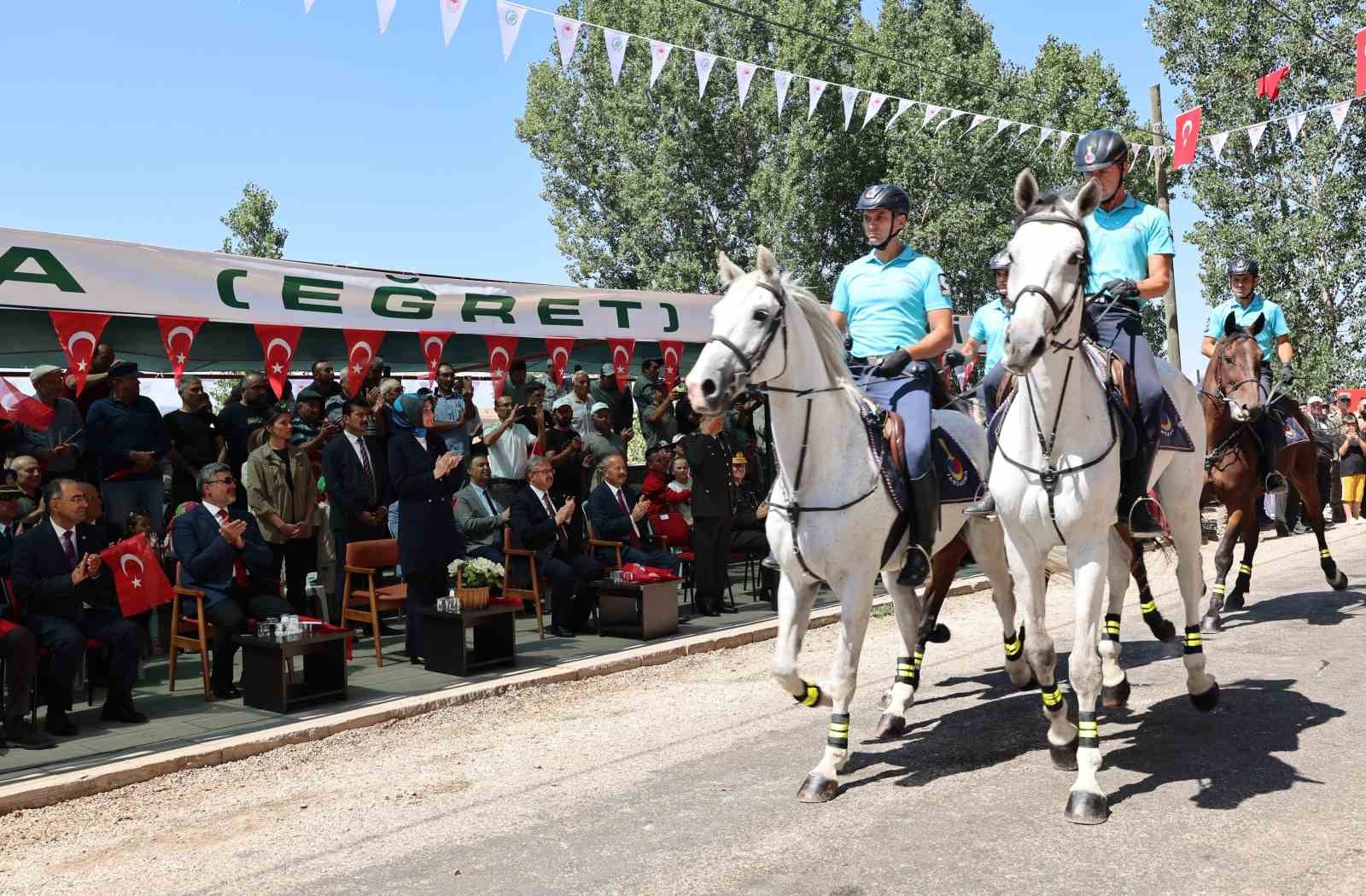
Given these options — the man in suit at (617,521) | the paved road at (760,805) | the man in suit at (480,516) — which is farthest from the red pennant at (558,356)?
the paved road at (760,805)

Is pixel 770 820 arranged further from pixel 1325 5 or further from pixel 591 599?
pixel 1325 5

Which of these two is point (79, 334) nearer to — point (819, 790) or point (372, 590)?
point (372, 590)

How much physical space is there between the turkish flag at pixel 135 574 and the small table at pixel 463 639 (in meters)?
2.13

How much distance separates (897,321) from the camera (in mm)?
6352

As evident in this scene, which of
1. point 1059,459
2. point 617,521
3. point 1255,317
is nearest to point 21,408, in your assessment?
point 617,521

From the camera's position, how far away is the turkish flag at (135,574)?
7672 mm

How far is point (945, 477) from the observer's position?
634 centimetres

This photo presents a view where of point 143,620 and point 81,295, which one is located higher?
point 81,295

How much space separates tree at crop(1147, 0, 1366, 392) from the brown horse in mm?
27748

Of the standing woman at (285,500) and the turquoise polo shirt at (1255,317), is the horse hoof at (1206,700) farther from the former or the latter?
the standing woman at (285,500)

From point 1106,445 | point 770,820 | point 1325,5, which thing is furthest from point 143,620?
point 1325,5

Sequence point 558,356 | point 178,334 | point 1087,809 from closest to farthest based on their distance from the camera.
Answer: point 1087,809
point 178,334
point 558,356

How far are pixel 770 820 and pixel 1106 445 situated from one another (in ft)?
7.84

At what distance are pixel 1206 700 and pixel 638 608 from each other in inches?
211
